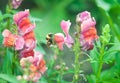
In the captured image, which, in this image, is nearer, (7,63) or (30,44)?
(30,44)

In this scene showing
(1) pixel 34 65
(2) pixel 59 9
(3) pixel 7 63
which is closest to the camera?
(1) pixel 34 65

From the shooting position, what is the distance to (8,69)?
1321 mm

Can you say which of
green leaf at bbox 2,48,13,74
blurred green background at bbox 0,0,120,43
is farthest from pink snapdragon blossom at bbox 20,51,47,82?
blurred green background at bbox 0,0,120,43

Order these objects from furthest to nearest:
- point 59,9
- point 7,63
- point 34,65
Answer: point 59,9, point 7,63, point 34,65

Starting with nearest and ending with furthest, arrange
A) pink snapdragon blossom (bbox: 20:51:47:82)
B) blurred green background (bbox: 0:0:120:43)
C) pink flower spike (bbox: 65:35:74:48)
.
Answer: pink snapdragon blossom (bbox: 20:51:47:82)
pink flower spike (bbox: 65:35:74:48)
blurred green background (bbox: 0:0:120:43)

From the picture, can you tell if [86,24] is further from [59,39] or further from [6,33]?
[6,33]

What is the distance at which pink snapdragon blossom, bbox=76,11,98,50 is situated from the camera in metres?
1.19

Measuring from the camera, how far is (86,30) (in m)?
1.20

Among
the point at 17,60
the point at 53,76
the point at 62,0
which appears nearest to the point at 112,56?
the point at 53,76

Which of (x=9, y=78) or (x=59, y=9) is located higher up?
(x=59, y=9)

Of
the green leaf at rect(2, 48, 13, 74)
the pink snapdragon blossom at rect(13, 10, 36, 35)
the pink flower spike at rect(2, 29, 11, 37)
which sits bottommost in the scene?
the green leaf at rect(2, 48, 13, 74)

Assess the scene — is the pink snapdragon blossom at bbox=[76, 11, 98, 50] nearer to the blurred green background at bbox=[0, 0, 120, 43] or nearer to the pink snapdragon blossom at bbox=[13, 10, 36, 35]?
the pink snapdragon blossom at bbox=[13, 10, 36, 35]

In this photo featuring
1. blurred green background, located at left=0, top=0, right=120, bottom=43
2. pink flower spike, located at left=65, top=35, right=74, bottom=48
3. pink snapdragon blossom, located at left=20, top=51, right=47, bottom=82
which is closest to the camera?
pink snapdragon blossom, located at left=20, top=51, right=47, bottom=82

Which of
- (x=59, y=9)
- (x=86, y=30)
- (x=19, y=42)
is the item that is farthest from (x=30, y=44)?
(x=59, y=9)
